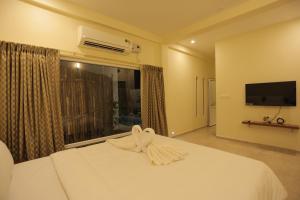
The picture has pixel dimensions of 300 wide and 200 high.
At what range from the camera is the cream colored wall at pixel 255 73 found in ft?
11.1

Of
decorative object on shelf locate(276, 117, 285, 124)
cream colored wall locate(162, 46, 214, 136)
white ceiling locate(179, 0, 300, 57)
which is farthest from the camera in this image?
cream colored wall locate(162, 46, 214, 136)

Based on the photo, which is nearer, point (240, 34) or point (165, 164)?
point (165, 164)

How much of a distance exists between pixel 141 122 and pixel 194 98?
2.49 metres

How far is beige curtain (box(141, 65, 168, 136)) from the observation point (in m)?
3.65

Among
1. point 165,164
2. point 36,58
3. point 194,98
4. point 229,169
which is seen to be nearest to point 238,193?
point 229,169

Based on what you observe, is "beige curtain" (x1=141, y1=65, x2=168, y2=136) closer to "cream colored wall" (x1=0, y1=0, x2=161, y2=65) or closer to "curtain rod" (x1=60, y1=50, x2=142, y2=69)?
"curtain rod" (x1=60, y1=50, x2=142, y2=69)

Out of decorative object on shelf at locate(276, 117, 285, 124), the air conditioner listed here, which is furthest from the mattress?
decorative object on shelf at locate(276, 117, 285, 124)

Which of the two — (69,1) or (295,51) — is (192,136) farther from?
(69,1)

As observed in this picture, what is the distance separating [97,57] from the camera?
299 centimetres

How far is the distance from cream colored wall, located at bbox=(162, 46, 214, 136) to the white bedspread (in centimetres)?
287

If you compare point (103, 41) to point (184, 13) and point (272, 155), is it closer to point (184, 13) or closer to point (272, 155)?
point (184, 13)

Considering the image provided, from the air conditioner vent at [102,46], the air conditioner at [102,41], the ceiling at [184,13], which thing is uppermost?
the ceiling at [184,13]

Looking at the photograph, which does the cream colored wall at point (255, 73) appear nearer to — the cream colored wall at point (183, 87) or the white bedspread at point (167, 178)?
the cream colored wall at point (183, 87)

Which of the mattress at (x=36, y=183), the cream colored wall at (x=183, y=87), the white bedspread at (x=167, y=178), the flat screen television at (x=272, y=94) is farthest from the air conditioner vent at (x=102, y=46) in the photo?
the flat screen television at (x=272, y=94)
